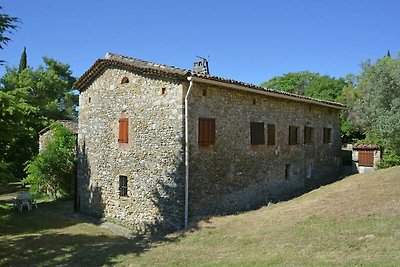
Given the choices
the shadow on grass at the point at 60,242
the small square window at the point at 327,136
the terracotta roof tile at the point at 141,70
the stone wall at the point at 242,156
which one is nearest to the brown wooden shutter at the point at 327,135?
the small square window at the point at 327,136

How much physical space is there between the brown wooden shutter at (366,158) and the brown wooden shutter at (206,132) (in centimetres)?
1498

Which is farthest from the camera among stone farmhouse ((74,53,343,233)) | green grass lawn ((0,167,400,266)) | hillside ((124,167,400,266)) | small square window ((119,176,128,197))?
small square window ((119,176,128,197))

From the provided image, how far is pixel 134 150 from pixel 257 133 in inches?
207

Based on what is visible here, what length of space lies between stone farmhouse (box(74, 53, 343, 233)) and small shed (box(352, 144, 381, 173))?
798cm

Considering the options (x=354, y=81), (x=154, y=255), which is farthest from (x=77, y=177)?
(x=354, y=81)

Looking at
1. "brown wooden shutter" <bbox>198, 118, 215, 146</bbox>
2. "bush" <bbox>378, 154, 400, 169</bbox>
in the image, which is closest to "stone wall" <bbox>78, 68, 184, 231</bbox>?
"brown wooden shutter" <bbox>198, 118, 215, 146</bbox>

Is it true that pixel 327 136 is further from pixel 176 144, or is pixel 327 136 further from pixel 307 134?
pixel 176 144

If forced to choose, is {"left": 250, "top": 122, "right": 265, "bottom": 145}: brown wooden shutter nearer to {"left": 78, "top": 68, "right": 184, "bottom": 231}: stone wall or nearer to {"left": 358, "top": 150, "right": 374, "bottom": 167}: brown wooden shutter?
{"left": 78, "top": 68, "right": 184, "bottom": 231}: stone wall

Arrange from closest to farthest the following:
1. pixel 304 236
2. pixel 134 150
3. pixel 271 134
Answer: pixel 304 236, pixel 134 150, pixel 271 134

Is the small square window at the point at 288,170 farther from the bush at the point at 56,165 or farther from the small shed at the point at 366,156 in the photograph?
the bush at the point at 56,165

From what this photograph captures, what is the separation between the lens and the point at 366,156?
23.5 metres

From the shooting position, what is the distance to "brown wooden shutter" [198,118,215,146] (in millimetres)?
12547

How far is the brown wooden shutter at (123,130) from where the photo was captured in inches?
555

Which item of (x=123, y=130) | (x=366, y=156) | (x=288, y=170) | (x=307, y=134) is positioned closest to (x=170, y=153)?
(x=123, y=130)
